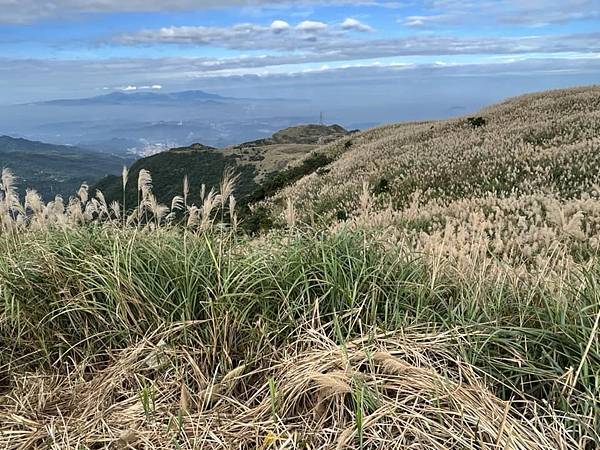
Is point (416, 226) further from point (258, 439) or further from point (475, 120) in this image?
point (475, 120)

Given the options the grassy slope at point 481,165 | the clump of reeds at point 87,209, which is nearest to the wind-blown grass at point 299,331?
the clump of reeds at point 87,209

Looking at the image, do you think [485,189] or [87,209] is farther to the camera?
[485,189]

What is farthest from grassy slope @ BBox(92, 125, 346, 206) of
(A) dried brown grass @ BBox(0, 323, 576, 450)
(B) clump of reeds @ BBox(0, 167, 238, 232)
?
(A) dried brown grass @ BBox(0, 323, 576, 450)

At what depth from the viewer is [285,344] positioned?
368 cm

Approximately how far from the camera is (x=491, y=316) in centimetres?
362

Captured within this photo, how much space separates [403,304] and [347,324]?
43 cm

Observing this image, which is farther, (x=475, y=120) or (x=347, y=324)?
(x=475, y=120)

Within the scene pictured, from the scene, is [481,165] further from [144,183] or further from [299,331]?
[299,331]

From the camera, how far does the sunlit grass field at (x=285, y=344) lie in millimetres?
2930

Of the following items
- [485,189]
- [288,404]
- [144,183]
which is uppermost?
[144,183]

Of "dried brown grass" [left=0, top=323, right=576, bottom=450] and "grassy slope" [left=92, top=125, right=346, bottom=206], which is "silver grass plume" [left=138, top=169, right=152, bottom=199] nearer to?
"dried brown grass" [left=0, top=323, right=576, bottom=450]

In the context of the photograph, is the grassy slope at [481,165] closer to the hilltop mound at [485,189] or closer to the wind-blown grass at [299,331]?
the hilltop mound at [485,189]

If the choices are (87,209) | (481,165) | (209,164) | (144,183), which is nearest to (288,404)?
(144,183)

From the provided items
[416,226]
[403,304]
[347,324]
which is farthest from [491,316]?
[416,226]
